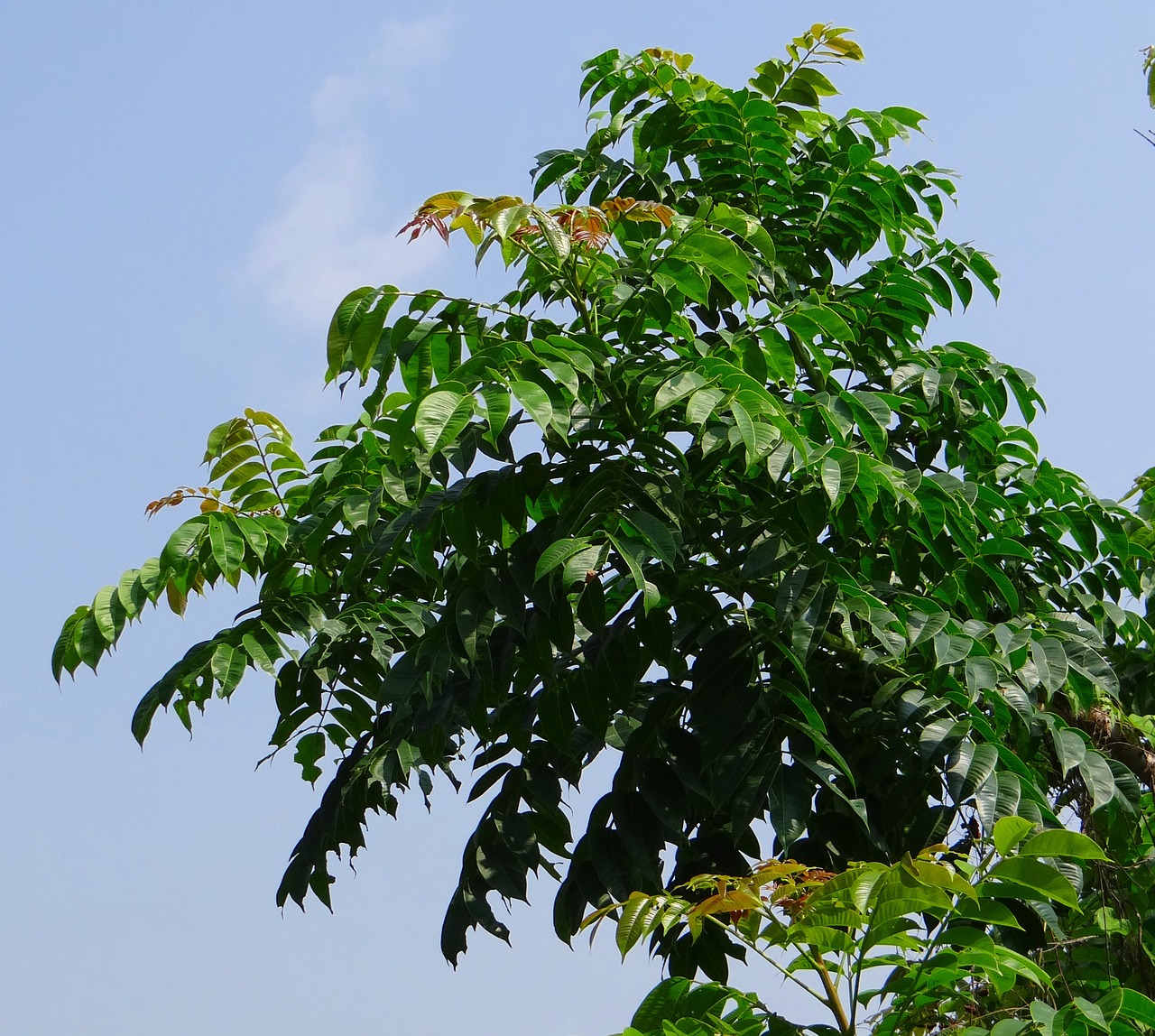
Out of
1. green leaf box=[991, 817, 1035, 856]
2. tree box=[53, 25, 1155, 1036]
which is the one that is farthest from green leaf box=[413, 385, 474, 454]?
green leaf box=[991, 817, 1035, 856]

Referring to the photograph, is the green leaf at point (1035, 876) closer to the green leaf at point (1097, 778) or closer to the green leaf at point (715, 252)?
the green leaf at point (1097, 778)

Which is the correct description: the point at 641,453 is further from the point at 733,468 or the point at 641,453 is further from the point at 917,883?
the point at 917,883

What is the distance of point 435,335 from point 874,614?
1.35 metres

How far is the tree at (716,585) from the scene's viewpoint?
117 inches

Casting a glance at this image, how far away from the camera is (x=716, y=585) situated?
351 centimetres

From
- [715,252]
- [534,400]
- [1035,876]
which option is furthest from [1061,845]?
[715,252]

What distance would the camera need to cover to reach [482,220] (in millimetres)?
3066

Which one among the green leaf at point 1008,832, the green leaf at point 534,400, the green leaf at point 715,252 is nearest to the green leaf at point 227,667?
the green leaf at point 534,400

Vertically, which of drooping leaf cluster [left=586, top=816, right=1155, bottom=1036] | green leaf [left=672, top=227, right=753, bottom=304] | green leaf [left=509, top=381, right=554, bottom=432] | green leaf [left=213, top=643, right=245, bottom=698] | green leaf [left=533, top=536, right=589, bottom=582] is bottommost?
drooping leaf cluster [left=586, top=816, right=1155, bottom=1036]

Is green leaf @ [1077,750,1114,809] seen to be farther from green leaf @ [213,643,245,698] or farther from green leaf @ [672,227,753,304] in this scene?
green leaf @ [213,643,245,698]

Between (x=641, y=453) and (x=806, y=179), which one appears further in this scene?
(x=806, y=179)

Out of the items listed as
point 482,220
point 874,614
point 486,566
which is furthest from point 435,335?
point 874,614

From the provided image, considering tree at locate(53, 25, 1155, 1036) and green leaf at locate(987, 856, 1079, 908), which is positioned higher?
tree at locate(53, 25, 1155, 1036)

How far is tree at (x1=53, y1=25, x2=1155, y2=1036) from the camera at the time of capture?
9.78ft
